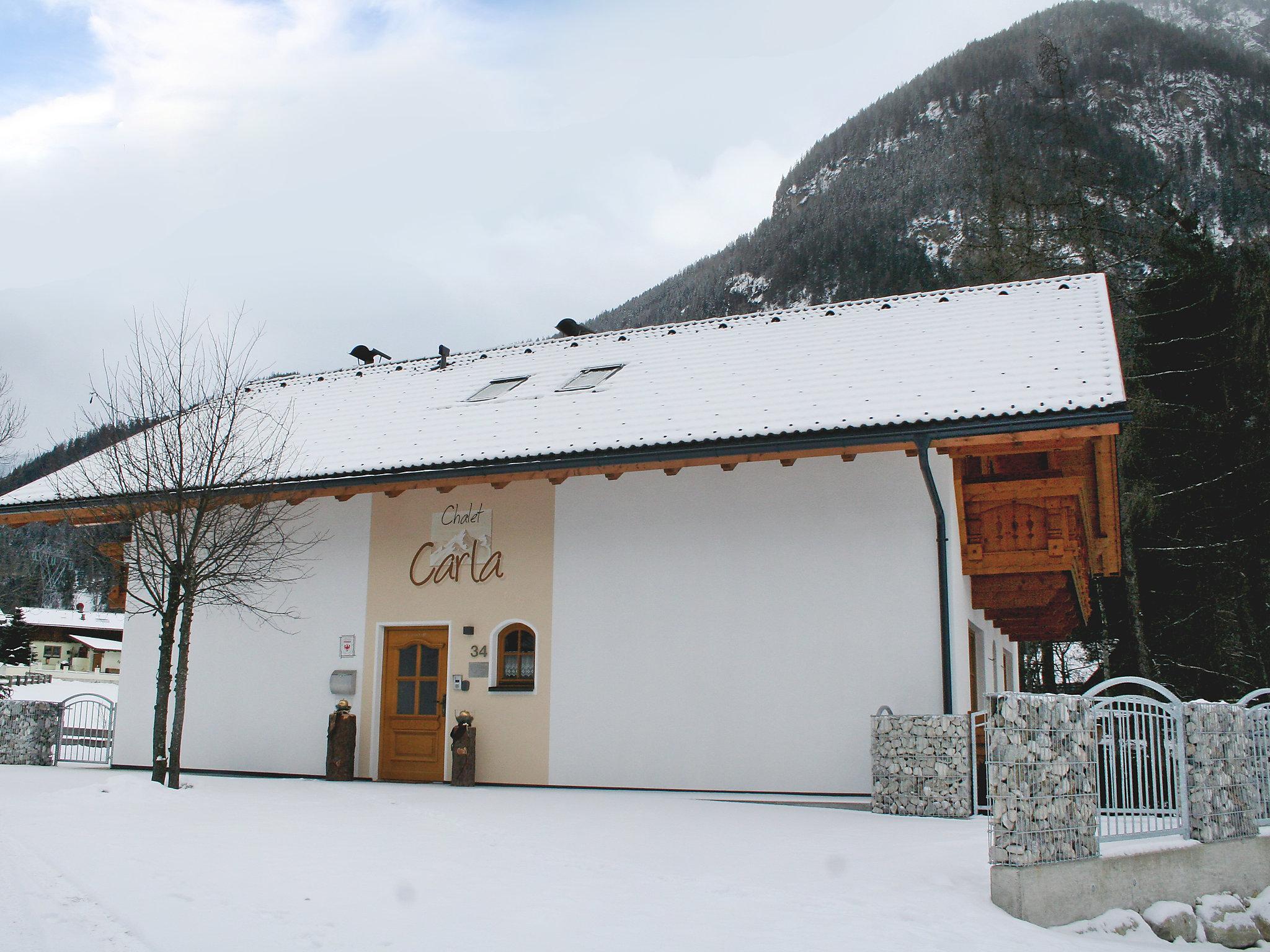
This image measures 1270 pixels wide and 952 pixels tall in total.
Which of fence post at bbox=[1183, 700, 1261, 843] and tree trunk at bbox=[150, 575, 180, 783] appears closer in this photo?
fence post at bbox=[1183, 700, 1261, 843]

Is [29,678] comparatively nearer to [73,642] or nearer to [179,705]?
[73,642]

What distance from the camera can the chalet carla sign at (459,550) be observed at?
1391 cm

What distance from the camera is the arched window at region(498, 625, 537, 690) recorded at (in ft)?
44.4

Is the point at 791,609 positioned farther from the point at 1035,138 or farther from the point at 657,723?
the point at 1035,138

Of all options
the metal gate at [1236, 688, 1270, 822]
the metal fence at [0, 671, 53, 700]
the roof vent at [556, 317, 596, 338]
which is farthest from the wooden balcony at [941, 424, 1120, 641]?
the metal fence at [0, 671, 53, 700]

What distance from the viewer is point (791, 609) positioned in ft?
40.4

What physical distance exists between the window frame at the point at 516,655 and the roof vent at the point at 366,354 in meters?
8.72

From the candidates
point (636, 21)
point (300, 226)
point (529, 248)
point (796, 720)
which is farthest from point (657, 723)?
point (529, 248)

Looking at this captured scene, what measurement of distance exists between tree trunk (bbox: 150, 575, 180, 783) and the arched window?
12.0 ft

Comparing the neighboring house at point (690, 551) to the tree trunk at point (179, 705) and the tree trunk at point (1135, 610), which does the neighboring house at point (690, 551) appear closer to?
the tree trunk at point (179, 705)

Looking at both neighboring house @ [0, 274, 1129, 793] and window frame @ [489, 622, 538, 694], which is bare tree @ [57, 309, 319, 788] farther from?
window frame @ [489, 622, 538, 694]

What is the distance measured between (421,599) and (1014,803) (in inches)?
344

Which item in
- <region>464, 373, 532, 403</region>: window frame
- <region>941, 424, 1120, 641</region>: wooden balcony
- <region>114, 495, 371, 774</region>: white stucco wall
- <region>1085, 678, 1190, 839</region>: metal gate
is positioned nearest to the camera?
<region>1085, 678, 1190, 839</region>: metal gate

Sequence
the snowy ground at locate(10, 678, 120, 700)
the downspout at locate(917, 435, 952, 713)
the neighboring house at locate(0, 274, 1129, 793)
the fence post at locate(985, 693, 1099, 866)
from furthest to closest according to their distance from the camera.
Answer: the snowy ground at locate(10, 678, 120, 700) < the neighboring house at locate(0, 274, 1129, 793) < the downspout at locate(917, 435, 952, 713) < the fence post at locate(985, 693, 1099, 866)
